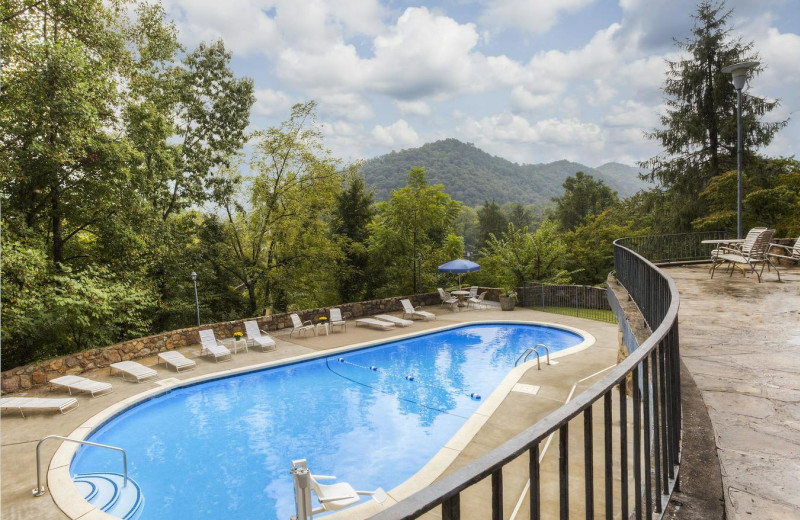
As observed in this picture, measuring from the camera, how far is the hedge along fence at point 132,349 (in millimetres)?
10391

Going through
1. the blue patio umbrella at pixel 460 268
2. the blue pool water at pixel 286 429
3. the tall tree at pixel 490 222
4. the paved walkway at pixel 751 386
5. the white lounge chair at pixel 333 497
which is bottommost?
the blue pool water at pixel 286 429

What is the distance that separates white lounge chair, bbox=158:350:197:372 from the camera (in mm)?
11969

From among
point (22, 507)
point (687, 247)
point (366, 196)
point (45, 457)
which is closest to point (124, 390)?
point (45, 457)

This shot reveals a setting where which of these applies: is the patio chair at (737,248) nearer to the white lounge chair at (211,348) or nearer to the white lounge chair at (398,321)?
the white lounge chair at (398,321)

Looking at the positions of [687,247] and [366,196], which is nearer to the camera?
[687,247]

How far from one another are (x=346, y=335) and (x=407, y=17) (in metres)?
14.8

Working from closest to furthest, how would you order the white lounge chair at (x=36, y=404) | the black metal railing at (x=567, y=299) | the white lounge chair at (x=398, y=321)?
the white lounge chair at (x=36, y=404), the white lounge chair at (x=398, y=321), the black metal railing at (x=567, y=299)

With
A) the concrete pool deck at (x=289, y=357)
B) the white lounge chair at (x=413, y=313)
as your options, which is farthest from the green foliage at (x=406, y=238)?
the concrete pool deck at (x=289, y=357)

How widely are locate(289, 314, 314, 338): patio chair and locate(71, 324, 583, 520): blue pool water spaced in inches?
98.8

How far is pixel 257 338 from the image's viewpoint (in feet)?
46.8

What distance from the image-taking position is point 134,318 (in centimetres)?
1530

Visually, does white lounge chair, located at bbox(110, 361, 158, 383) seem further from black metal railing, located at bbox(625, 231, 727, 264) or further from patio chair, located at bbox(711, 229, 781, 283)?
patio chair, located at bbox(711, 229, 781, 283)

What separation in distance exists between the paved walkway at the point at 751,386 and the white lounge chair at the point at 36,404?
1111 centimetres

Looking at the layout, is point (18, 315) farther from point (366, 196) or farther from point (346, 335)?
point (366, 196)
